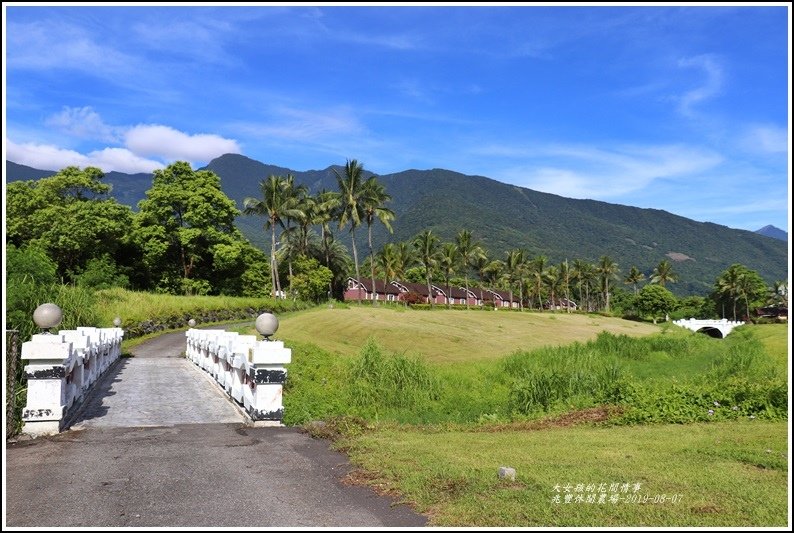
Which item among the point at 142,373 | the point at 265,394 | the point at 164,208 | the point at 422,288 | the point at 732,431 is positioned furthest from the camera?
the point at 422,288

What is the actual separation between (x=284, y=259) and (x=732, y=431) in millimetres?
66428

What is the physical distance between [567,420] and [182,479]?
6933mm

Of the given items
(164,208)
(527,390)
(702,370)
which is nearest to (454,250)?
(164,208)

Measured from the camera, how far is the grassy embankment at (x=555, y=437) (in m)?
5.39

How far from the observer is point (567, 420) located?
11086 millimetres

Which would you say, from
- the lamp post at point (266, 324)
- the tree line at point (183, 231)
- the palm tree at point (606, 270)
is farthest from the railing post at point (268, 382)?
the palm tree at point (606, 270)

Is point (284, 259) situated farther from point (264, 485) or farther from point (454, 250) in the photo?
point (264, 485)

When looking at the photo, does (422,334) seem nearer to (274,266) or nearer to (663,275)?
(274,266)

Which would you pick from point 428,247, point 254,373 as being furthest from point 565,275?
point 254,373

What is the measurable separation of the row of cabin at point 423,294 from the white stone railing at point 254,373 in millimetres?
72126

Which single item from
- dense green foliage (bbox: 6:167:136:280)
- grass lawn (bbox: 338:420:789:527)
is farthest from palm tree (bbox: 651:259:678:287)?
→ grass lawn (bbox: 338:420:789:527)

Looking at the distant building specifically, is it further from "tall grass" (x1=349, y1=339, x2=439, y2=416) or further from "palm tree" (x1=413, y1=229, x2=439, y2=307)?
"tall grass" (x1=349, y1=339, x2=439, y2=416)

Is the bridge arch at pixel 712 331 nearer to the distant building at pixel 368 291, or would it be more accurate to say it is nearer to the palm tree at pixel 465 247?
the palm tree at pixel 465 247

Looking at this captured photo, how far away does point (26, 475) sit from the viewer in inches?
262
